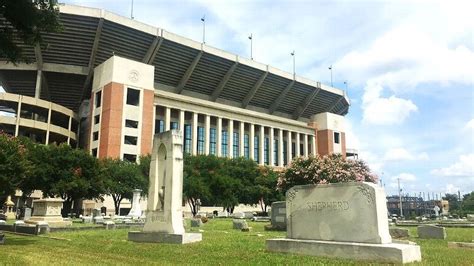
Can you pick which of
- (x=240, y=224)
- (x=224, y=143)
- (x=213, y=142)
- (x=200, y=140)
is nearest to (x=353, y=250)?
(x=240, y=224)

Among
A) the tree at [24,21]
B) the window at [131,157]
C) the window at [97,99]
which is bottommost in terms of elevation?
the tree at [24,21]

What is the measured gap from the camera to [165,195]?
666 inches

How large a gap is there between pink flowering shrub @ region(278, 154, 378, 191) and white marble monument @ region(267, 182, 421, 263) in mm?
36954

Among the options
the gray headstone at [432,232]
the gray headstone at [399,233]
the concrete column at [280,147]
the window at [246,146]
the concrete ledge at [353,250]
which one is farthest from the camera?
the concrete column at [280,147]

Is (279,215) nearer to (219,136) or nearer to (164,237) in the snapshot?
(164,237)

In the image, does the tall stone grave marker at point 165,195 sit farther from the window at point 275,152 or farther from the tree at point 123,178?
the window at point 275,152

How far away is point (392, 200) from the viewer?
155m

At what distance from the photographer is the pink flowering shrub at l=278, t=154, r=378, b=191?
48709mm

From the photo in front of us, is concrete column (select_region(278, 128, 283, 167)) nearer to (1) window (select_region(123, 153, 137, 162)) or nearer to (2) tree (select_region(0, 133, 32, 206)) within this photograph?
(1) window (select_region(123, 153, 137, 162))

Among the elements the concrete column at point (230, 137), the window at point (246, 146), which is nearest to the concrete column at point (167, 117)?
the concrete column at point (230, 137)

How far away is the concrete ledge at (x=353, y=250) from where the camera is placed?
8.99 m

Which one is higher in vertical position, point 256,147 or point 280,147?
point 280,147

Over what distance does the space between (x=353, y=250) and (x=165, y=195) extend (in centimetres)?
924

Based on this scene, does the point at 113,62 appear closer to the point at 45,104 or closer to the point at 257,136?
the point at 45,104
